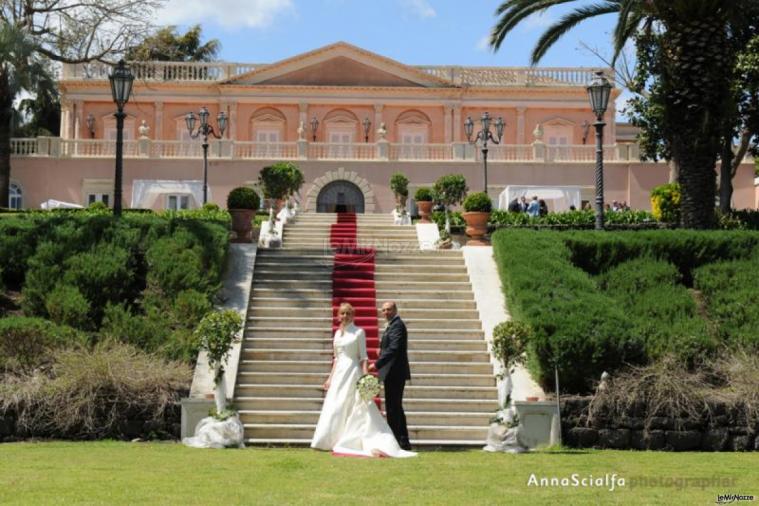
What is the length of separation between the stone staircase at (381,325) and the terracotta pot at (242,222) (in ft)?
5.45

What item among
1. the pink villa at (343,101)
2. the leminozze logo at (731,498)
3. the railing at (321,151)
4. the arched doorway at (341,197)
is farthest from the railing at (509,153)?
the leminozze logo at (731,498)

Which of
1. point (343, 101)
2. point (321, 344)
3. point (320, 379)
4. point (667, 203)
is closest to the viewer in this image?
point (320, 379)

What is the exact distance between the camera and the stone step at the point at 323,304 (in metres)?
16.2

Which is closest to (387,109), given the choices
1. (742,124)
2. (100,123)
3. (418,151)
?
(418,151)

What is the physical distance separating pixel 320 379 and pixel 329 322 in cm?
181

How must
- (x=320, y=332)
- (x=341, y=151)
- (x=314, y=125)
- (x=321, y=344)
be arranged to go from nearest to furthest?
(x=321, y=344), (x=320, y=332), (x=341, y=151), (x=314, y=125)

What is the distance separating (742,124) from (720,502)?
24.6 metres

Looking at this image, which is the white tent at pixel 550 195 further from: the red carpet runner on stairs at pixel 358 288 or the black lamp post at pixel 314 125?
the red carpet runner on stairs at pixel 358 288

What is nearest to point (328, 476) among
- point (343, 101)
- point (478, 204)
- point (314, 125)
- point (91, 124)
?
point (478, 204)

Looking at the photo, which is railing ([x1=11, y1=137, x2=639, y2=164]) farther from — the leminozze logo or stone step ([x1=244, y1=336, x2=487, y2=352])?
the leminozze logo

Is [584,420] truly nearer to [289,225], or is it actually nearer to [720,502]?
[720,502]

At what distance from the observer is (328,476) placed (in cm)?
938

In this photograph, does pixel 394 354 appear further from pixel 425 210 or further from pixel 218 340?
pixel 425 210

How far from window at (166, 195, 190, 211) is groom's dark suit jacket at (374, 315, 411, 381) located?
27.8 m
